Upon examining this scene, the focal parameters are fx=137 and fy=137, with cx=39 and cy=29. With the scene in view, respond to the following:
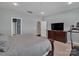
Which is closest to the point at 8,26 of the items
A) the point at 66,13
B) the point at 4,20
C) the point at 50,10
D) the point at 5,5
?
the point at 4,20

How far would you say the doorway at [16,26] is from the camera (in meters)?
1.99

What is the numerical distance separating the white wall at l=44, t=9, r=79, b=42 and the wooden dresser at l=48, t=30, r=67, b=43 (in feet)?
0.24

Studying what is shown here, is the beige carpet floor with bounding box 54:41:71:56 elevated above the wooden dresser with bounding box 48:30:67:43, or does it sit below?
below

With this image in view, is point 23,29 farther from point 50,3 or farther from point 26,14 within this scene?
point 50,3

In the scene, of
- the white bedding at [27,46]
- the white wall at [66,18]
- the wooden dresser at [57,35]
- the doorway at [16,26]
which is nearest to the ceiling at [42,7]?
the white wall at [66,18]

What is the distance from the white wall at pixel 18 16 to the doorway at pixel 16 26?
44mm

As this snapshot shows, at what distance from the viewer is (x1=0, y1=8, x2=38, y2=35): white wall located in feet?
6.34

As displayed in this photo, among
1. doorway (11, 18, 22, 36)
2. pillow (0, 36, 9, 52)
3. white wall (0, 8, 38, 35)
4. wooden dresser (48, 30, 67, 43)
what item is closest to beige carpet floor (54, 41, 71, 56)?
wooden dresser (48, 30, 67, 43)

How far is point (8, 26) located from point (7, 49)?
338 millimetres

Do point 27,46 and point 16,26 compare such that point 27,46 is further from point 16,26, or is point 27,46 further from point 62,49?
point 62,49

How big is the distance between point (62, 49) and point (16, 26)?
0.76 meters

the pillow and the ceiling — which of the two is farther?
the ceiling

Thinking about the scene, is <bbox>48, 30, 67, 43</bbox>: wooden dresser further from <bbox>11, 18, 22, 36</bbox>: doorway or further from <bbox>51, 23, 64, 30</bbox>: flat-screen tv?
<bbox>11, 18, 22, 36</bbox>: doorway

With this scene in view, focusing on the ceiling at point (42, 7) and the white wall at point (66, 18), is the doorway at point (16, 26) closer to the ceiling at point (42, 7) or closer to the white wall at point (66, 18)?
the ceiling at point (42, 7)
